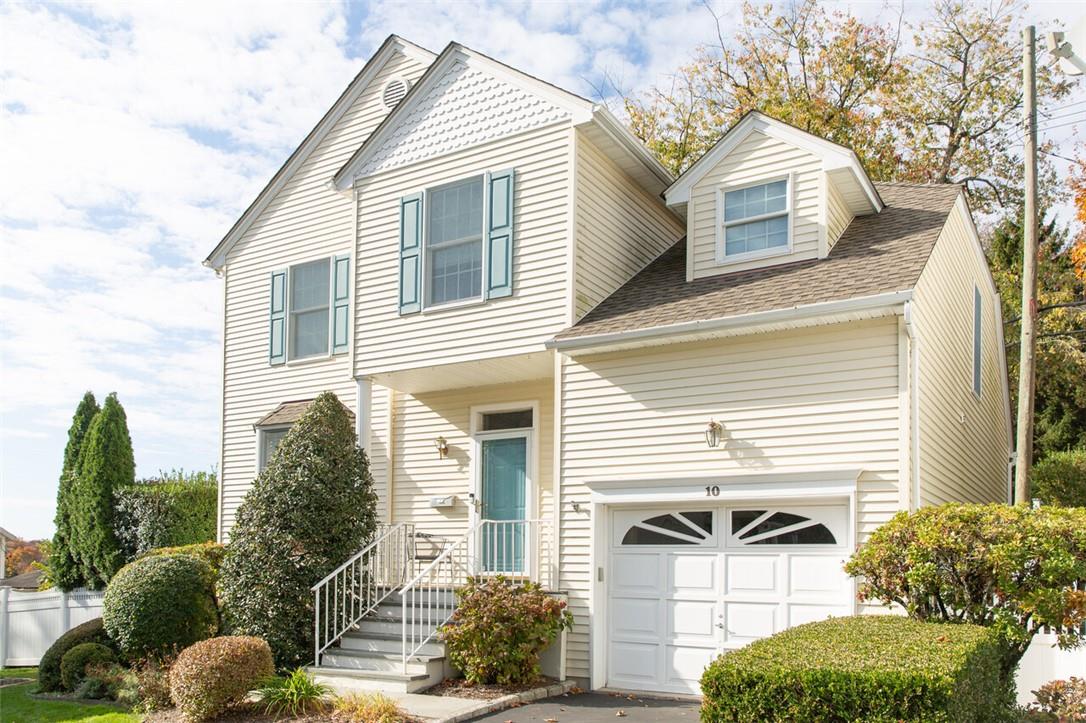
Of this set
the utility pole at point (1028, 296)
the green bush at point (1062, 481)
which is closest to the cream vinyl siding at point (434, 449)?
the utility pole at point (1028, 296)

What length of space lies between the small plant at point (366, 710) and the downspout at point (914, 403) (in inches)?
215

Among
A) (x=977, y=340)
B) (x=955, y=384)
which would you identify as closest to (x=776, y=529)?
(x=955, y=384)

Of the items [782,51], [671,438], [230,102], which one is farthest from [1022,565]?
[782,51]

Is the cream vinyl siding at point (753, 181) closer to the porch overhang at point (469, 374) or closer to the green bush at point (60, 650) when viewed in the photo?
the porch overhang at point (469, 374)

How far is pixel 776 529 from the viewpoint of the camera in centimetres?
1088

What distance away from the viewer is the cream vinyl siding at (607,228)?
1305 centimetres

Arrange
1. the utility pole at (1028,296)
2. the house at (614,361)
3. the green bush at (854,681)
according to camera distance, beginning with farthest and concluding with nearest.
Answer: the utility pole at (1028,296), the house at (614,361), the green bush at (854,681)

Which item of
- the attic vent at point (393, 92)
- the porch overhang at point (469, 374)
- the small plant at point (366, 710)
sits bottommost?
the small plant at point (366, 710)

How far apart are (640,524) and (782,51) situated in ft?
60.3

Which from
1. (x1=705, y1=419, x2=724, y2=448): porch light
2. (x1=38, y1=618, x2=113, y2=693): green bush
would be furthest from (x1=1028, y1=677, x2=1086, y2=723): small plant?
(x1=38, y1=618, x2=113, y2=693): green bush

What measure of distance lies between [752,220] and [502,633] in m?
5.98

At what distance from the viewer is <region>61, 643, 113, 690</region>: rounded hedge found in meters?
13.6

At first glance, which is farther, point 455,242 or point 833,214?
point 455,242

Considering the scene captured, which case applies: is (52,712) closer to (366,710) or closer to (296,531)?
(296,531)
